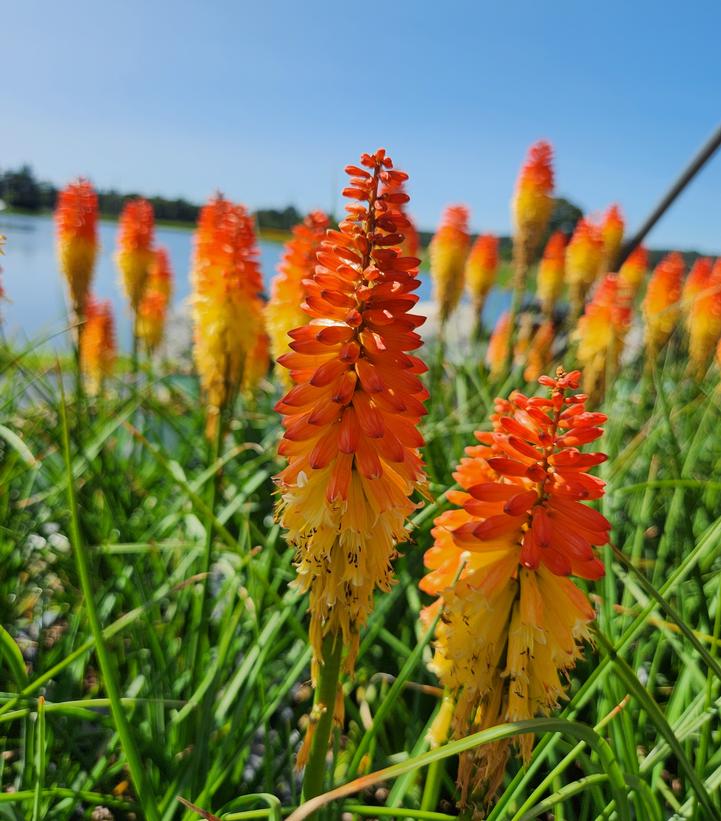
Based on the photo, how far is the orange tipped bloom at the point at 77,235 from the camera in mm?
4852

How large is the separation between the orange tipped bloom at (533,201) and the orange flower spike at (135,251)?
11.9ft

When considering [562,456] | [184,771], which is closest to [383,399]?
[562,456]

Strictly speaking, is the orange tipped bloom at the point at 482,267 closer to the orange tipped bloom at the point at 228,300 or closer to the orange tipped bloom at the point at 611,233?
the orange tipped bloom at the point at 611,233

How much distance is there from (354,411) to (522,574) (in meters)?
0.62

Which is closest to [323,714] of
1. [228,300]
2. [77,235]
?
[228,300]

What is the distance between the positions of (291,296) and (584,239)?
4130mm

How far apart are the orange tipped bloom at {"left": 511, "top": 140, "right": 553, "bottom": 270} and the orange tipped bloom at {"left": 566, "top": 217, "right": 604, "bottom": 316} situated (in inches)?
23.5

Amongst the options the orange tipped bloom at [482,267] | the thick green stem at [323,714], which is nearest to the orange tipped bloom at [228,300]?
the thick green stem at [323,714]

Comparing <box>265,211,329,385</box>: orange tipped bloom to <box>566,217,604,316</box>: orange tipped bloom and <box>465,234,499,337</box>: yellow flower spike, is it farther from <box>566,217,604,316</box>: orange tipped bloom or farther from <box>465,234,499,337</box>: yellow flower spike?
<box>465,234,499,337</box>: yellow flower spike

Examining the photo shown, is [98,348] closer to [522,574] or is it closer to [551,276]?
[551,276]

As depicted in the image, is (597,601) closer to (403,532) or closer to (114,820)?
(403,532)

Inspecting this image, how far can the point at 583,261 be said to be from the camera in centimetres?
636

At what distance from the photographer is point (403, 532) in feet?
5.16

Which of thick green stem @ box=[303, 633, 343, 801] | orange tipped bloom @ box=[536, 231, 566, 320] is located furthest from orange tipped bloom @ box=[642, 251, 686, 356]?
thick green stem @ box=[303, 633, 343, 801]
